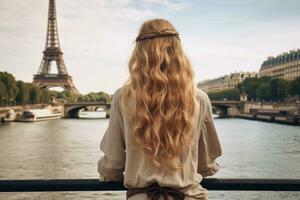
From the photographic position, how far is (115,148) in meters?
1.40

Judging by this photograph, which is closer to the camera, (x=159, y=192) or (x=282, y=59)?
(x=159, y=192)

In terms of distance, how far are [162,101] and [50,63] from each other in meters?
64.4

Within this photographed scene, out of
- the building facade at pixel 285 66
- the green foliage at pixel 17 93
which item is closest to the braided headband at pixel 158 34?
the green foliage at pixel 17 93

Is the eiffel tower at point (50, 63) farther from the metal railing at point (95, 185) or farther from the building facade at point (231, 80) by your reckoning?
the metal railing at point (95, 185)

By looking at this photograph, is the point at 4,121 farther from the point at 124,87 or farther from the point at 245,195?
the point at 124,87

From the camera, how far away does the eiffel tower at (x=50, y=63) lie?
61.7 m

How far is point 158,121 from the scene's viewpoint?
1296mm

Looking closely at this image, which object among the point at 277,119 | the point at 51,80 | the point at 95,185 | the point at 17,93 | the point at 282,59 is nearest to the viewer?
the point at 95,185

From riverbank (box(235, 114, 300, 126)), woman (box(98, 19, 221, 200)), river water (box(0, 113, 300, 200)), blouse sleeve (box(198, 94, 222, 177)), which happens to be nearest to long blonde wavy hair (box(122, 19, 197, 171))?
woman (box(98, 19, 221, 200))

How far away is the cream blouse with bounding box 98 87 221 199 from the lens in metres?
1.31

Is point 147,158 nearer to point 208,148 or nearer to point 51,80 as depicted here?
point 208,148

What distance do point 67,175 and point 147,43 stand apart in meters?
11.9

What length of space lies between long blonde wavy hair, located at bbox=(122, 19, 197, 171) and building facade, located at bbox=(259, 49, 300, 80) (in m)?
68.8

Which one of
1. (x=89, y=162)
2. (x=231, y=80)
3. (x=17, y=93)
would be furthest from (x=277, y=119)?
(x=231, y=80)
